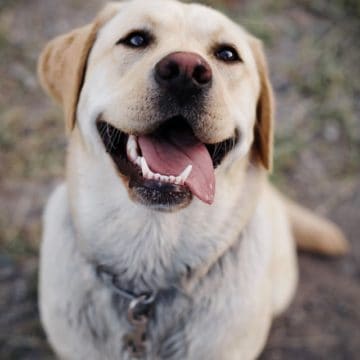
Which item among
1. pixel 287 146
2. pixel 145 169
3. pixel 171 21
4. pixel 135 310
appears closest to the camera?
pixel 145 169

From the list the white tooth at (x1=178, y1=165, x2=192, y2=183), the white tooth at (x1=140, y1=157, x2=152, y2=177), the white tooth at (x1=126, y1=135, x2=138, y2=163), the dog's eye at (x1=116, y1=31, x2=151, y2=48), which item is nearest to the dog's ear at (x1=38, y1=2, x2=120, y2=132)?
the dog's eye at (x1=116, y1=31, x2=151, y2=48)

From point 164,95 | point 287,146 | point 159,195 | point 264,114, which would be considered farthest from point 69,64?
Answer: point 287,146

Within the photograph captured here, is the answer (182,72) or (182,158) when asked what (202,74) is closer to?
(182,72)

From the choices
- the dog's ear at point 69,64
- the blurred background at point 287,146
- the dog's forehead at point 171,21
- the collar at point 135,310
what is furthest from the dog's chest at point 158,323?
the dog's forehead at point 171,21

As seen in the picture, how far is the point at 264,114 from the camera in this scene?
7.55 ft

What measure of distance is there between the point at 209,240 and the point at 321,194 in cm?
196

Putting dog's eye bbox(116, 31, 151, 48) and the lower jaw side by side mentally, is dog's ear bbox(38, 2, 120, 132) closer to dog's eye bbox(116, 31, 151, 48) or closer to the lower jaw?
dog's eye bbox(116, 31, 151, 48)

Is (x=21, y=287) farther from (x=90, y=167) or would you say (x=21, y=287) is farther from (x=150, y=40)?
(x=150, y=40)

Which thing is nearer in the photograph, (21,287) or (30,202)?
(21,287)

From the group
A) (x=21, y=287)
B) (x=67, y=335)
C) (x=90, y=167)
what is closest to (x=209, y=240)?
(x=90, y=167)

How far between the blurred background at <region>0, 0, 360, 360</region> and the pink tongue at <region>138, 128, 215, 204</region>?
163cm

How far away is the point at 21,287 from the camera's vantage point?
128 inches

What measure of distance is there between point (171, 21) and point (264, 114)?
0.54 metres

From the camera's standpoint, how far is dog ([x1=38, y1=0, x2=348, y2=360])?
1957 millimetres
